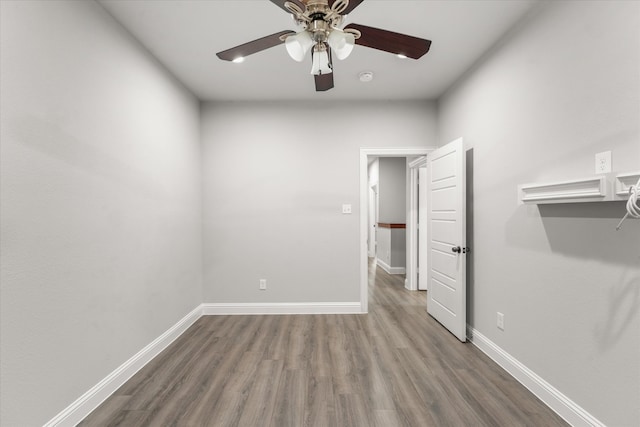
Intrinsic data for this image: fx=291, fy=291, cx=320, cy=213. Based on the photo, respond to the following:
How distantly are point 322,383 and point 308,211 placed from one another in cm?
198

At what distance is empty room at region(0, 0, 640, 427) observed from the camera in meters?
1.46

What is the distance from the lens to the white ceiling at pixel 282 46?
2.00m

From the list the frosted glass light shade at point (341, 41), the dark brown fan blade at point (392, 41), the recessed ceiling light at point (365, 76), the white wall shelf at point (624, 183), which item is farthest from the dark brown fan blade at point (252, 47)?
the white wall shelf at point (624, 183)

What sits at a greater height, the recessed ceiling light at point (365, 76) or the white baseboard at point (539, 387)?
the recessed ceiling light at point (365, 76)

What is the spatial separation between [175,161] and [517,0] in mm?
3115

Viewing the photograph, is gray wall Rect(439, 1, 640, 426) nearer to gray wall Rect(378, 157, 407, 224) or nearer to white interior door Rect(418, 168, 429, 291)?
white interior door Rect(418, 168, 429, 291)

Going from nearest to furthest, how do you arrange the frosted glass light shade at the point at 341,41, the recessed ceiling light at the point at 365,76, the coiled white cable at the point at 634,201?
1. the coiled white cable at the point at 634,201
2. the frosted glass light shade at the point at 341,41
3. the recessed ceiling light at the point at 365,76

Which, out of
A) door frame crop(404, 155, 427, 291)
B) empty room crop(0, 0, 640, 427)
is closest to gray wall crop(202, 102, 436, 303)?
empty room crop(0, 0, 640, 427)

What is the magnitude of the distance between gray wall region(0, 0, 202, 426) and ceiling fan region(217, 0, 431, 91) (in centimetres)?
99

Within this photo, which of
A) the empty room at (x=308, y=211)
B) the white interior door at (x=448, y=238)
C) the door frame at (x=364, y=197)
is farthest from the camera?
the door frame at (x=364, y=197)

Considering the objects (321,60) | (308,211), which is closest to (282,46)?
(321,60)

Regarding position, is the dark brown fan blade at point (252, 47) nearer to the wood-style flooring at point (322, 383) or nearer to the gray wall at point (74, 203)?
the gray wall at point (74, 203)

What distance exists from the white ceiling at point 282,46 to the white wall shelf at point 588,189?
4.30 feet

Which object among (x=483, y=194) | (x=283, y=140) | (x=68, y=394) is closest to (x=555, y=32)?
(x=483, y=194)
